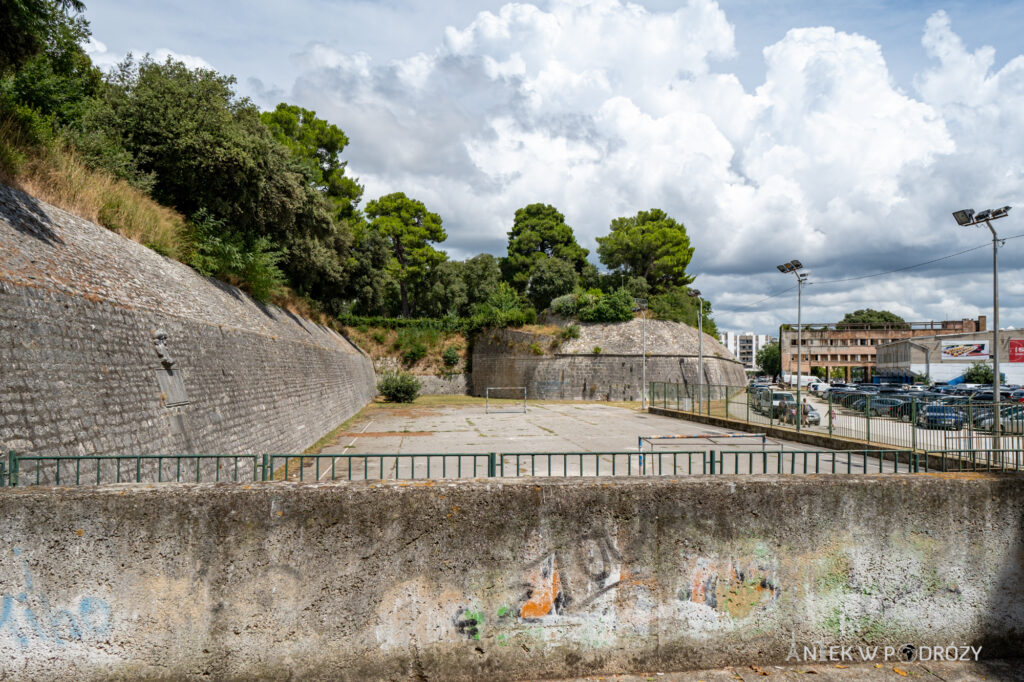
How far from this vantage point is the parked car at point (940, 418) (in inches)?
497

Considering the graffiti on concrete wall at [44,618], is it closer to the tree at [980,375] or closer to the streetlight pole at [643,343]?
the streetlight pole at [643,343]

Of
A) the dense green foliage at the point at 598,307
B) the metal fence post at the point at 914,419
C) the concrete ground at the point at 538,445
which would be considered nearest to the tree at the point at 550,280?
the dense green foliage at the point at 598,307

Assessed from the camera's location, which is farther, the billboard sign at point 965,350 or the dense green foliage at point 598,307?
the billboard sign at point 965,350

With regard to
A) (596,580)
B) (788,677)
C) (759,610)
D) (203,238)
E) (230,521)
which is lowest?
(788,677)

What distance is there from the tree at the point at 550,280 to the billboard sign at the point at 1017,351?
40261 mm

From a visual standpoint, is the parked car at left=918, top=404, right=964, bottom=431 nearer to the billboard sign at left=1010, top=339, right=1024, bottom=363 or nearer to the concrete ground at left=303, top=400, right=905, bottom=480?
the concrete ground at left=303, top=400, right=905, bottom=480

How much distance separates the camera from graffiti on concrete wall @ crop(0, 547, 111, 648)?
3.26 m

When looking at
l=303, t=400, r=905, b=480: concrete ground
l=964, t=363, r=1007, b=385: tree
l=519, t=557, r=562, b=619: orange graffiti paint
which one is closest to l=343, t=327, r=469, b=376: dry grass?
l=303, t=400, r=905, b=480: concrete ground

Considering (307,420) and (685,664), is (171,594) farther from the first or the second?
(307,420)

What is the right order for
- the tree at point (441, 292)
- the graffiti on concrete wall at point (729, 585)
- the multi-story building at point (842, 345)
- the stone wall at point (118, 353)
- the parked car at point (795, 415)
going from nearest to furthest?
the graffiti on concrete wall at point (729, 585) → the stone wall at point (118, 353) → the parked car at point (795, 415) → the tree at point (441, 292) → the multi-story building at point (842, 345)

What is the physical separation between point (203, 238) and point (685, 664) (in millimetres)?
16109

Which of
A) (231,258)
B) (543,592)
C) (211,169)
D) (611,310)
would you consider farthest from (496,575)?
(611,310)

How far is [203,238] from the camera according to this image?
50.4 ft

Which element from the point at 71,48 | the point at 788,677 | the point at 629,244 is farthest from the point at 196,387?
the point at 629,244
